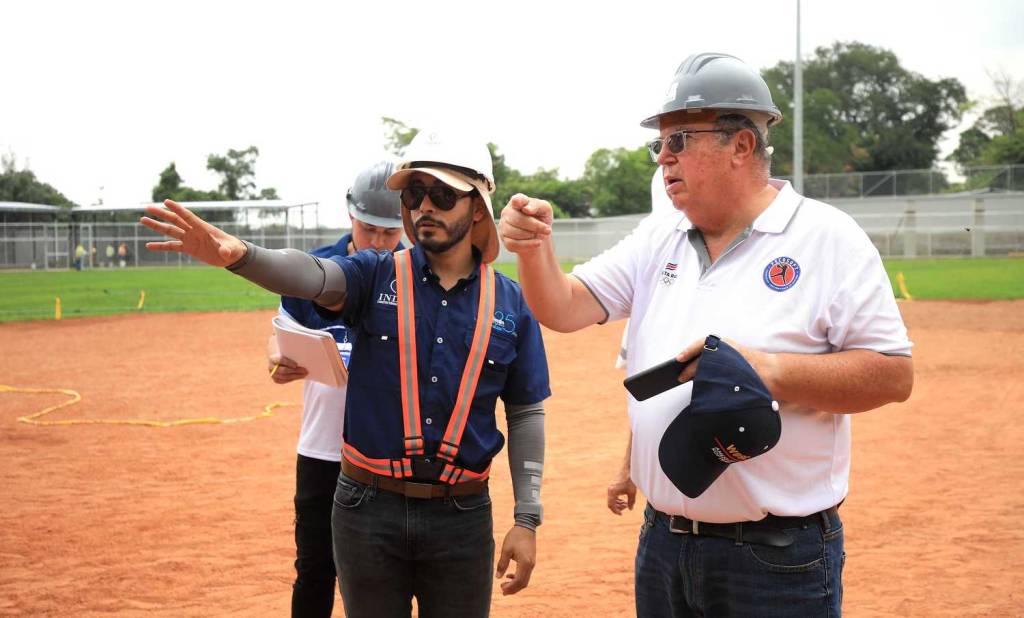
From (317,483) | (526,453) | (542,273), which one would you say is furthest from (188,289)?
(542,273)

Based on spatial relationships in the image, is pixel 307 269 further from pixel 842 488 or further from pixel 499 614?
pixel 499 614

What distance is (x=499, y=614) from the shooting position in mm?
Answer: 6152

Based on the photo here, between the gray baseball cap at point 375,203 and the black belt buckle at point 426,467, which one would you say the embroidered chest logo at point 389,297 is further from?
the gray baseball cap at point 375,203

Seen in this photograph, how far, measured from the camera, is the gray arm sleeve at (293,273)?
3.24 metres

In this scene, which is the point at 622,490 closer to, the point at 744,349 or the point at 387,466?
the point at 387,466

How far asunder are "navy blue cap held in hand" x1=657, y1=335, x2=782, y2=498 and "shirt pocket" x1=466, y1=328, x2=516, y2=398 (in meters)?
1.14

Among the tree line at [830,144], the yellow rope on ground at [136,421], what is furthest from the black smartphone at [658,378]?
the tree line at [830,144]

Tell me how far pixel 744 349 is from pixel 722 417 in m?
0.21

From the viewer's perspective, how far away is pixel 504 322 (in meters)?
3.84

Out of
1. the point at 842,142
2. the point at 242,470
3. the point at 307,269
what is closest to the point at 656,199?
the point at 307,269

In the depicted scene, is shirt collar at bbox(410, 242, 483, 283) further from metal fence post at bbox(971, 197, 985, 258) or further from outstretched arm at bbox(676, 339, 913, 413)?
metal fence post at bbox(971, 197, 985, 258)

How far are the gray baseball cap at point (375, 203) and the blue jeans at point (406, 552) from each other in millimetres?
1567

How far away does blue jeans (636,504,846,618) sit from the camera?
2.88 m

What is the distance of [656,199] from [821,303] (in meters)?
3.53
